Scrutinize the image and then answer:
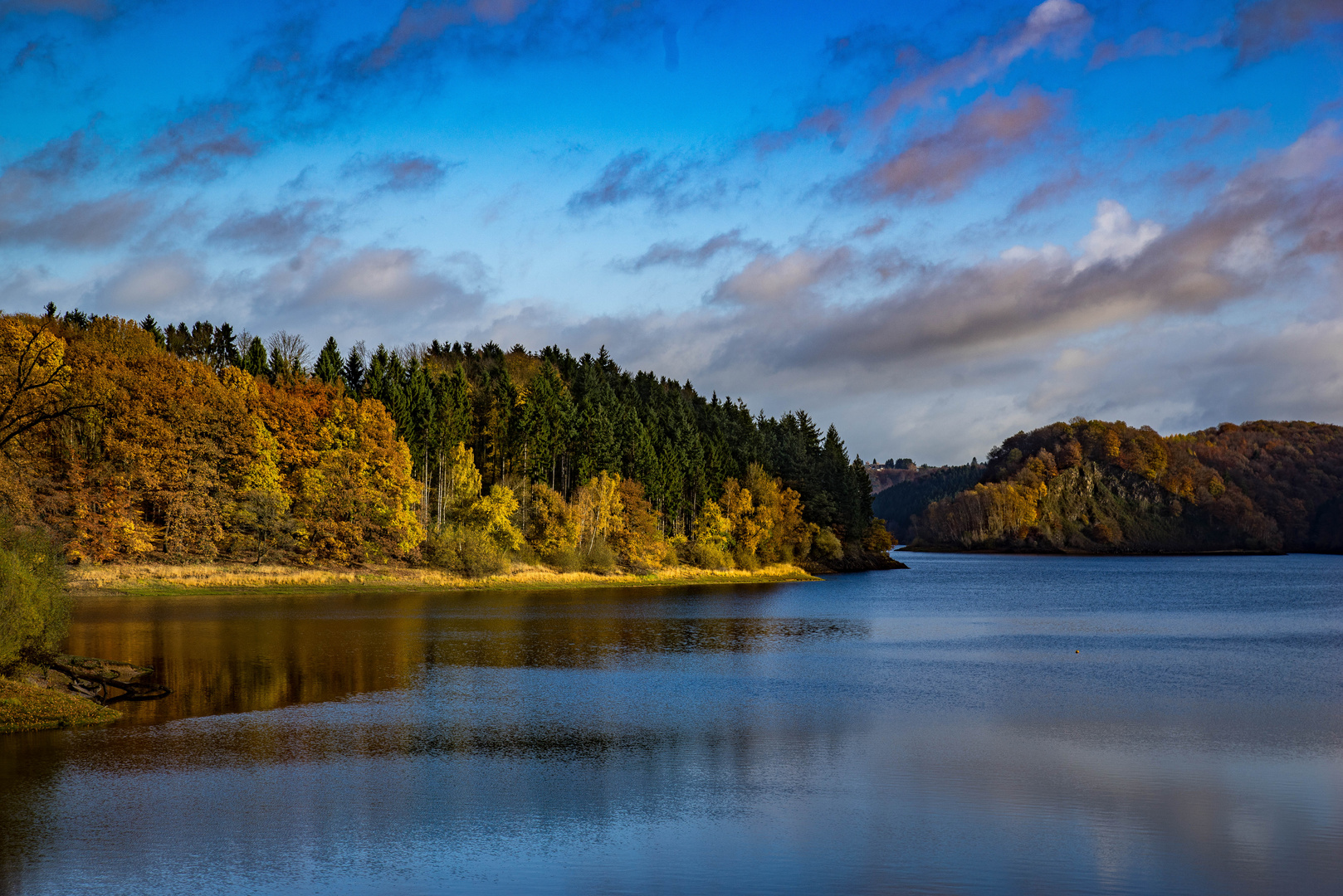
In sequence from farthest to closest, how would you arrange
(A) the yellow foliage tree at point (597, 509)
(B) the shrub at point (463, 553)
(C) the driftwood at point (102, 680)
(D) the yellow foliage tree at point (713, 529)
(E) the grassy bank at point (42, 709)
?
(D) the yellow foliage tree at point (713, 529) → (A) the yellow foliage tree at point (597, 509) → (B) the shrub at point (463, 553) → (C) the driftwood at point (102, 680) → (E) the grassy bank at point (42, 709)

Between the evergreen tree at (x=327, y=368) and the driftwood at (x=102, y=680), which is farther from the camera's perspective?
the evergreen tree at (x=327, y=368)

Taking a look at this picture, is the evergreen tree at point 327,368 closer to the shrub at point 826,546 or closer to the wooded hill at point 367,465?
the wooded hill at point 367,465

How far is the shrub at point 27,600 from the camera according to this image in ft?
69.5

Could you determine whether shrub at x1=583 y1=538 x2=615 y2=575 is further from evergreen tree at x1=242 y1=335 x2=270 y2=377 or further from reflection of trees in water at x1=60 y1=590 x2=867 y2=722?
evergreen tree at x1=242 y1=335 x2=270 y2=377

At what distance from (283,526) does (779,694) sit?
167ft

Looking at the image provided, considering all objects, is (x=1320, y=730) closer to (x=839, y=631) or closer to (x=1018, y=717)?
(x=1018, y=717)

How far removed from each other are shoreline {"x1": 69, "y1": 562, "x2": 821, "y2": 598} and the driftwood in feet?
82.1

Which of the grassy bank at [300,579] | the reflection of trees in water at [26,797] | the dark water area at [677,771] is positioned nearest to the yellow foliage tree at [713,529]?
the grassy bank at [300,579]

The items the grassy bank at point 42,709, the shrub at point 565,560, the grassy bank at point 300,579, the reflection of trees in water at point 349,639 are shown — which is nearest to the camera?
the grassy bank at point 42,709

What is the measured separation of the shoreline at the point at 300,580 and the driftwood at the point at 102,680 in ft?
82.1

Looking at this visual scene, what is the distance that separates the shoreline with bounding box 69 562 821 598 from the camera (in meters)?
59.1

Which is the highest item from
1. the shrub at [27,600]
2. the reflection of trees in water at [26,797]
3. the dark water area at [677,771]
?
the shrub at [27,600]

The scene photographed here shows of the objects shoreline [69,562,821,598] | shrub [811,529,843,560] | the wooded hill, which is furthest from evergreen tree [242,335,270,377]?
shrub [811,529,843,560]

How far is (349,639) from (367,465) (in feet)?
122
